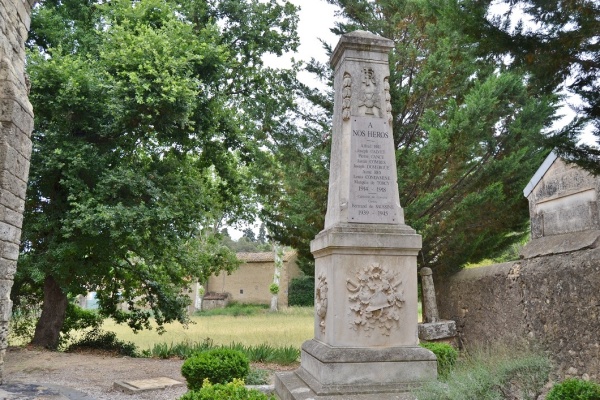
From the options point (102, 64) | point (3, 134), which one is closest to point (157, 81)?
point (102, 64)

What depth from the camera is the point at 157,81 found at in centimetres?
889

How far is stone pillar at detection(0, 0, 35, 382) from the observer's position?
5.45 metres

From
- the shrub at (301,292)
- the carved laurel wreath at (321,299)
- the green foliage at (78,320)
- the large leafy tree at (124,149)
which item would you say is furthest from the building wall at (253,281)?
the carved laurel wreath at (321,299)

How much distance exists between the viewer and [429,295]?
9.39 meters

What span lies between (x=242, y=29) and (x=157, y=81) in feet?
16.2

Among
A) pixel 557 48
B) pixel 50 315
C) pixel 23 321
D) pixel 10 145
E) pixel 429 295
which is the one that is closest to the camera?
pixel 557 48

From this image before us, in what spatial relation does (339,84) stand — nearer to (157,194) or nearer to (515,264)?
(515,264)

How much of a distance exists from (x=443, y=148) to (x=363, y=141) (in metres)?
3.77

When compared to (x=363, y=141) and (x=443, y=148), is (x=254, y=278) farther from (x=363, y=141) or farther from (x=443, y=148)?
(x=363, y=141)

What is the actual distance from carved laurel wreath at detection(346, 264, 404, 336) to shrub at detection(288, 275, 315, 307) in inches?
972

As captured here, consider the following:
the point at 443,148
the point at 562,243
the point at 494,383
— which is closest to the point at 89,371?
the point at 494,383

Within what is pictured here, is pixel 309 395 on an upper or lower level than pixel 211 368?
lower

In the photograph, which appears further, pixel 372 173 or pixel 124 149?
pixel 124 149

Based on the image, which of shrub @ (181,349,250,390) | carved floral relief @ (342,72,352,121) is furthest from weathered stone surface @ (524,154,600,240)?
shrub @ (181,349,250,390)
